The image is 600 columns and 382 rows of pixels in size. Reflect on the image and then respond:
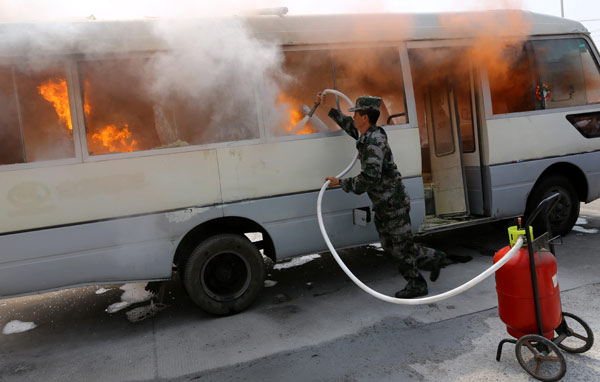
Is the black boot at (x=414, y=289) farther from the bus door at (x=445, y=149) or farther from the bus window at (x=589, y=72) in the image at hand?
the bus window at (x=589, y=72)

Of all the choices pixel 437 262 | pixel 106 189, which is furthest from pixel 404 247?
pixel 106 189

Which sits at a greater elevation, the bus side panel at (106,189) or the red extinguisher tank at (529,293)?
the bus side panel at (106,189)

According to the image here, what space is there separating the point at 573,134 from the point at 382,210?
3.23 metres

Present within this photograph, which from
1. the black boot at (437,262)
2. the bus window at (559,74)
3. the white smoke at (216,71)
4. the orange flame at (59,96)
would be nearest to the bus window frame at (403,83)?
the white smoke at (216,71)

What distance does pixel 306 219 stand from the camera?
4.37 metres

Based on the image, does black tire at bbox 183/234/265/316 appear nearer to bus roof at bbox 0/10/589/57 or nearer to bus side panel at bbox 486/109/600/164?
bus roof at bbox 0/10/589/57

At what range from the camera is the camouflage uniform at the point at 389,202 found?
4.10 metres

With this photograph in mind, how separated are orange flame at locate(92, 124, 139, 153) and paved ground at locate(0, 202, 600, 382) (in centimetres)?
179

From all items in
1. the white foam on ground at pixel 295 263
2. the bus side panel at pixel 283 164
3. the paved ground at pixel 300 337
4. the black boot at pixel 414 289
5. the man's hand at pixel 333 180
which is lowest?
the paved ground at pixel 300 337

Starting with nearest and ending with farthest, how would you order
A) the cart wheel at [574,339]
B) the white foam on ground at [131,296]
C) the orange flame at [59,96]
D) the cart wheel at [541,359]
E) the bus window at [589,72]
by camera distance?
the cart wheel at [541,359] < the cart wheel at [574,339] < the orange flame at [59,96] < the white foam on ground at [131,296] < the bus window at [589,72]

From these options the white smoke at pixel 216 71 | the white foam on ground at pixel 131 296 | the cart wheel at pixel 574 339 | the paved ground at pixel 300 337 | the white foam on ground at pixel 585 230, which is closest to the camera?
the cart wheel at pixel 574 339

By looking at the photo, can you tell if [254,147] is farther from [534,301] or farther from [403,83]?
[534,301]

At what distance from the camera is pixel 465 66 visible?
5.23 m

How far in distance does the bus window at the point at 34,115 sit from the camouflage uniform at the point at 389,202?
99.8 inches
